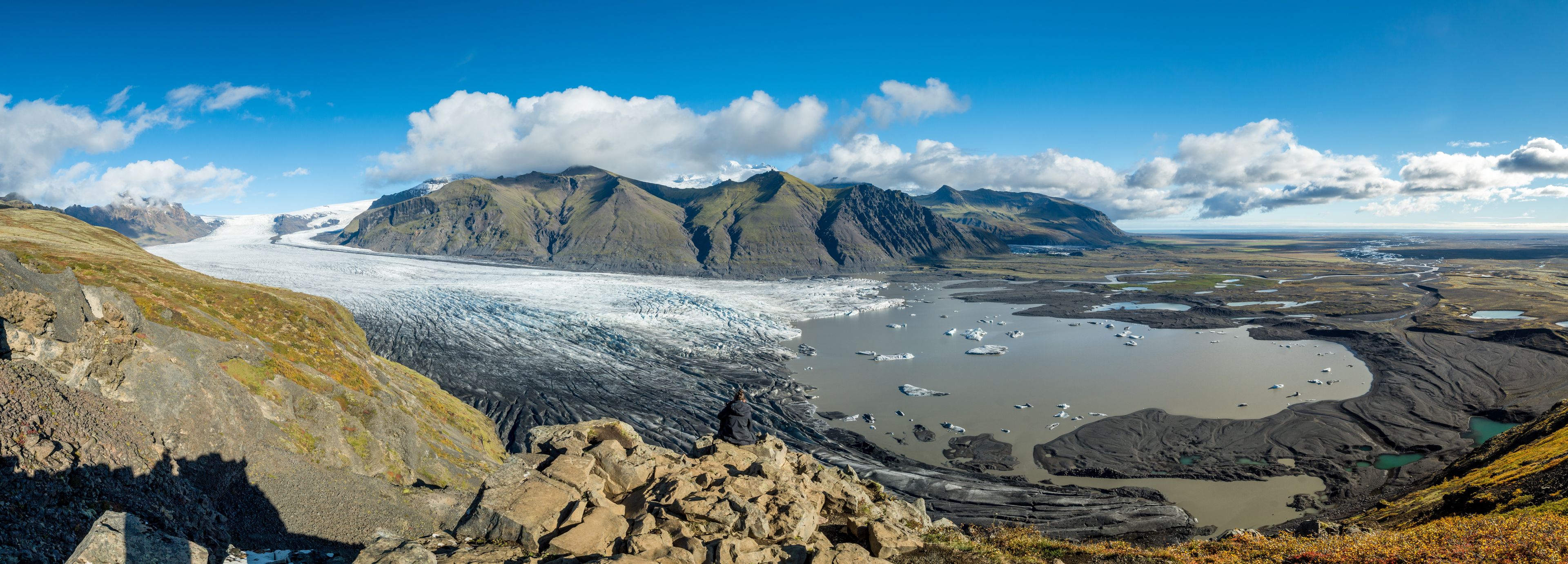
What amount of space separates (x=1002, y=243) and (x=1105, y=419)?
158 m

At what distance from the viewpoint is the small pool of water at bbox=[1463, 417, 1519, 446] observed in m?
30.0

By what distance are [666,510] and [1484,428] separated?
4566cm

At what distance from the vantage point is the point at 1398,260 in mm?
159625

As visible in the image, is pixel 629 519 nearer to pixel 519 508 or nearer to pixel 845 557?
pixel 519 508

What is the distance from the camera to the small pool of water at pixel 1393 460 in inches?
1034

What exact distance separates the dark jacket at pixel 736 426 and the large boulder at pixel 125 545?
9972 millimetres

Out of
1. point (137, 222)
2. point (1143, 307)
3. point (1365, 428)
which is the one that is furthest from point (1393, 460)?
point (137, 222)

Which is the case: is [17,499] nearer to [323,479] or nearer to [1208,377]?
[323,479]

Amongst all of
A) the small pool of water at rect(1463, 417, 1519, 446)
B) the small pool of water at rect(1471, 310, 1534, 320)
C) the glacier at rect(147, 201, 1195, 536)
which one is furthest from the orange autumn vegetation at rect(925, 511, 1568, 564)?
the small pool of water at rect(1471, 310, 1534, 320)

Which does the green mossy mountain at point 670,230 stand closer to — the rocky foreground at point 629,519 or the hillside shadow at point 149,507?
the rocky foreground at point 629,519

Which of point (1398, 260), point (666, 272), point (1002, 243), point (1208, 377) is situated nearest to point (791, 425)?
point (1208, 377)

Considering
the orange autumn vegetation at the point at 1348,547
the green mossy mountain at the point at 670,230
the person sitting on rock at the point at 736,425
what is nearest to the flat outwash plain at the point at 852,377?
the orange autumn vegetation at the point at 1348,547

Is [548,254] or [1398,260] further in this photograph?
[1398,260]

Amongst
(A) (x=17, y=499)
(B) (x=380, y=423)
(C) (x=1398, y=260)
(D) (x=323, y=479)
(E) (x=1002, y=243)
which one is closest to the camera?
(A) (x=17, y=499)
